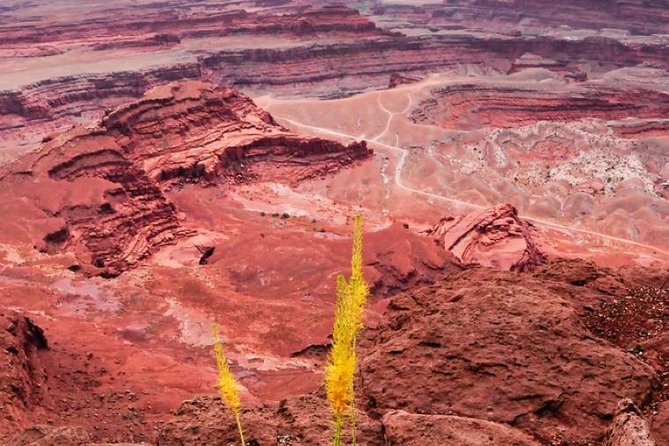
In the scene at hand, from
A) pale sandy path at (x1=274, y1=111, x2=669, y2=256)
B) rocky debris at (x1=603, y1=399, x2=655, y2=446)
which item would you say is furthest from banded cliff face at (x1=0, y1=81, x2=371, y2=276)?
rocky debris at (x1=603, y1=399, x2=655, y2=446)

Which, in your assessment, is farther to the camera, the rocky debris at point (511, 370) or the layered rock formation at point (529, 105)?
the layered rock formation at point (529, 105)

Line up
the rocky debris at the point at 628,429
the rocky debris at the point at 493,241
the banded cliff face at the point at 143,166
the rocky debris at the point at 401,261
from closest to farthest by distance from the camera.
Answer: the rocky debris at the point at 628,429 < the rocky debris at the point at 401,261 < the rocky debris at the point at 493,241 < the banded cliff face at the point at 143,166

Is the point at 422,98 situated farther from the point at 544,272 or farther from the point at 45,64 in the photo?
the point at 544,272

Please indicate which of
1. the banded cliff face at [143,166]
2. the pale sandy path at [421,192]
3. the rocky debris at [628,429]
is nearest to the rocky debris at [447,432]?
the rocky debris at [628,429]

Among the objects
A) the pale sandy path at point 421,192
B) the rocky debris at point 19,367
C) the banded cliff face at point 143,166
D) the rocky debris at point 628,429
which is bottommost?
the pale sandy path at point 421,192

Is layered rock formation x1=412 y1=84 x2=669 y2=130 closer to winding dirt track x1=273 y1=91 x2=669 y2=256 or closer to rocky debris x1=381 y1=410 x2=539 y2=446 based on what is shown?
winding dirt track x1=273 y1=91 x2=669 y2=256

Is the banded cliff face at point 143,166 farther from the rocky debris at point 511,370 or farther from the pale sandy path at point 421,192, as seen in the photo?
the rocky debris at point 511,370

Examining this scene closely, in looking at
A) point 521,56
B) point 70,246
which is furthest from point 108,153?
point 521,56

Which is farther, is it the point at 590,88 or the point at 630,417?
the point at 590,88
